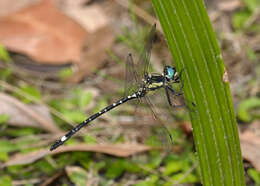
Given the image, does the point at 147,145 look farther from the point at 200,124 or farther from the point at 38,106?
the point at 200,124

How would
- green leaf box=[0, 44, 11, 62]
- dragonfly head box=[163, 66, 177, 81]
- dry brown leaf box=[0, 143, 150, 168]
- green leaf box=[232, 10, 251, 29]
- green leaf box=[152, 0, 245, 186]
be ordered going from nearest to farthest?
green leaf box=[152, 0, 245, 186] → dragonfly head box=[163, 66, 177, 81] → dry brown leaf box=[0, 143, 150, 168] → green leaf box=[0, 44, 11, 62] → green leaf box=[232, 10, 251, 29]

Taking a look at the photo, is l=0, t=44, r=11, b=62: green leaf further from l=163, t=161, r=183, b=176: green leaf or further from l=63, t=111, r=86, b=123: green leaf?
l=163, t=161, r=183, b=176: green leaf

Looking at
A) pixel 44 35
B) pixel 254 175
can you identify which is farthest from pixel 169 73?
pixel 44 35

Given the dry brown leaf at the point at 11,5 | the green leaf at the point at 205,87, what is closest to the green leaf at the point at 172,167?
the green leaf at the point at 205,87

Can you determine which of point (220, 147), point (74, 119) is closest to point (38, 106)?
point (74, 119)

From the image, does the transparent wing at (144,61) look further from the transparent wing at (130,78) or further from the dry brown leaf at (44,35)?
the dry brown leaf at (44,35)

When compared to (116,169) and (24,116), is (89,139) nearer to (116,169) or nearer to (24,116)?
(116,169)

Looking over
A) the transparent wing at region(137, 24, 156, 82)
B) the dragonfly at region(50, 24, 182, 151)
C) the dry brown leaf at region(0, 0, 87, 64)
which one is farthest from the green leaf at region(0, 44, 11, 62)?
the transparent wing at region(137, 24, 156, 82)
